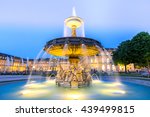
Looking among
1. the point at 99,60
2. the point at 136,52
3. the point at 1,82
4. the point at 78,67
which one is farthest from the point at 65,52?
the point at 99,60

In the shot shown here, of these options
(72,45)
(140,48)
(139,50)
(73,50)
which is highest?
(140,48)

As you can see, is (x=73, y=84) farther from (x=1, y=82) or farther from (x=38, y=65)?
(x=38, y=65)

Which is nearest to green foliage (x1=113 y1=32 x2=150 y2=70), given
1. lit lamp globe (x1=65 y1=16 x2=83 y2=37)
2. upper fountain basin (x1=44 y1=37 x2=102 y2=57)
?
lit lamp globe (x1=65 y1=16 x2=83 y2=37)

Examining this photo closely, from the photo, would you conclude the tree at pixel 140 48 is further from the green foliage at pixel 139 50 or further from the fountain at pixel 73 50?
A: the fountain at pixel 73 50

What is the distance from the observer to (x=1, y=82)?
1981cm

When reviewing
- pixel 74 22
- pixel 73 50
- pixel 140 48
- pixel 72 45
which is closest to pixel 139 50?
pixel 140 48

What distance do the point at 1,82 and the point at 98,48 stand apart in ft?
36.6

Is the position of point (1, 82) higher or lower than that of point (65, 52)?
lower

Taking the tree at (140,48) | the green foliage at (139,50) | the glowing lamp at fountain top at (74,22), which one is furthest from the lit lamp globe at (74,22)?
the tree at (140,48)

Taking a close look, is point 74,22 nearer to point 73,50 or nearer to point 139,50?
point 73,50

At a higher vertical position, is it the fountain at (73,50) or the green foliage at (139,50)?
the green foliage at (139,50)

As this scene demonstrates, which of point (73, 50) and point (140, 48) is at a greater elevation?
point (140, 48)

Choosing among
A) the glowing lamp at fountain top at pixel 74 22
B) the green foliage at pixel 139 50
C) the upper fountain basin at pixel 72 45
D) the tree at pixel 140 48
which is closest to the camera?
the upper fountain basin at pixel 72 45

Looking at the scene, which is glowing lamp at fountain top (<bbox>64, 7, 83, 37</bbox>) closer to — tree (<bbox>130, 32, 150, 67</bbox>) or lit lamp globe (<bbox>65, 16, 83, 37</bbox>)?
lit lamp globe (<bbox>65, 16, 83, 37</bbox>)
